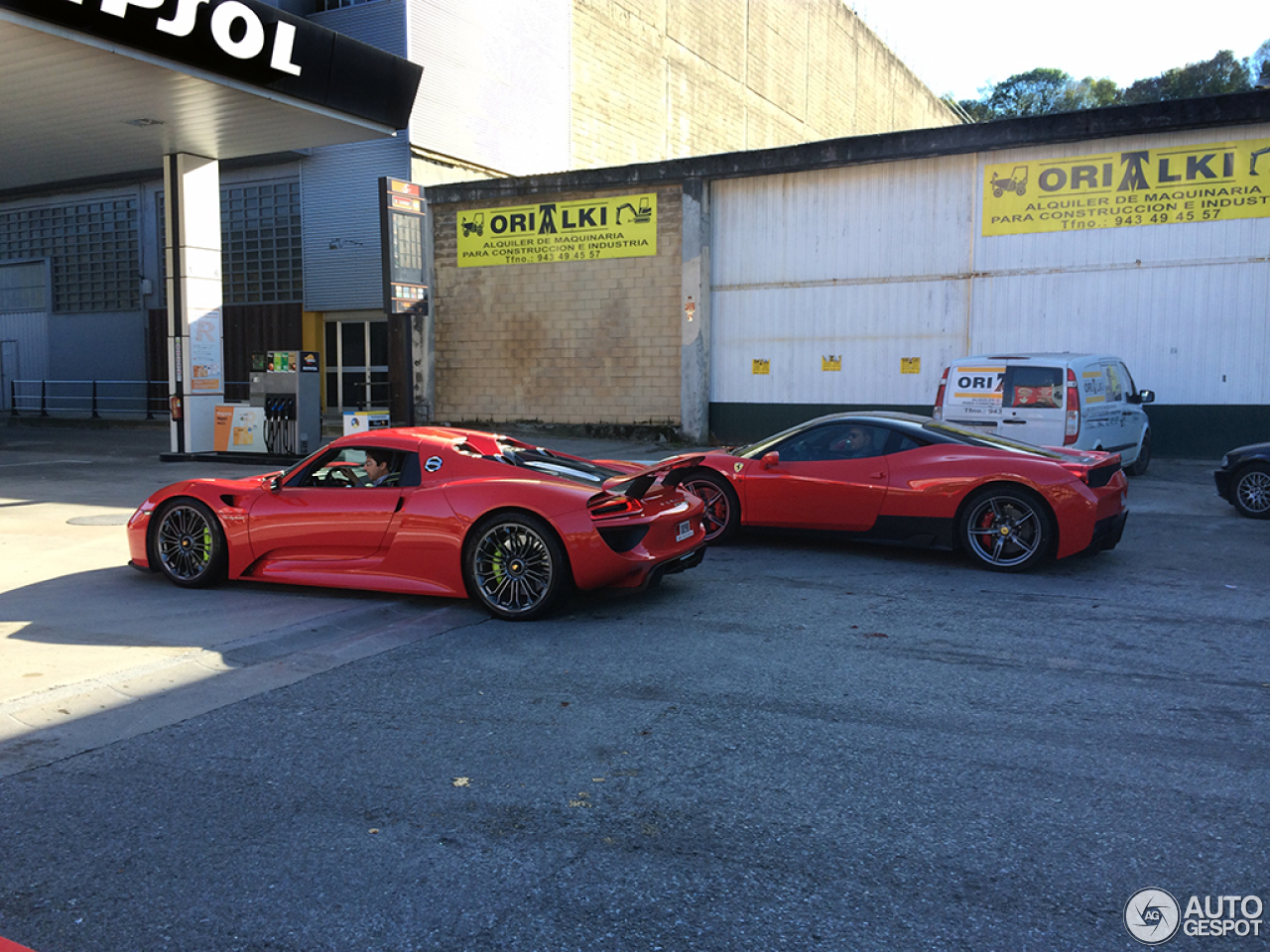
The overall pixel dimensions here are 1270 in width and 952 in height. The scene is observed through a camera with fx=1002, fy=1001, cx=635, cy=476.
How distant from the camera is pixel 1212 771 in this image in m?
3.98

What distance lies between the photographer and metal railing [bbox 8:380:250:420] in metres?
27.3

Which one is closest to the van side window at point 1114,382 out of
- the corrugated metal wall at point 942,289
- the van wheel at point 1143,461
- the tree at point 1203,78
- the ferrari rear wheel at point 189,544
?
the van wheel at point 1143,461

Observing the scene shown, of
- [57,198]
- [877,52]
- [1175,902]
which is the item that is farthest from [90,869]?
[877,52]

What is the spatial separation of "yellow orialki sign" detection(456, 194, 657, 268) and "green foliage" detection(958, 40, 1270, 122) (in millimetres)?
44988

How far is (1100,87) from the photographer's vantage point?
233ft

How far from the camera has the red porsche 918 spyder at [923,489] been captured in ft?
25.9

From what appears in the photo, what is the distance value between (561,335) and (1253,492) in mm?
13515

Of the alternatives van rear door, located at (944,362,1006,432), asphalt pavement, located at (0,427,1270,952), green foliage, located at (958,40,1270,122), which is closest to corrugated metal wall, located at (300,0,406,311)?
van rear door, located at (944,362,1006,432)

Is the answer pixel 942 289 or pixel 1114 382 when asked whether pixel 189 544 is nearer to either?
pixel 1114 382

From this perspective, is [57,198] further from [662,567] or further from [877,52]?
[877,52]

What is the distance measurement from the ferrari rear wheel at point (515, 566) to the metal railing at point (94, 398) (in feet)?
70.8

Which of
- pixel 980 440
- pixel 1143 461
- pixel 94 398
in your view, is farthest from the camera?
pixel 94 398

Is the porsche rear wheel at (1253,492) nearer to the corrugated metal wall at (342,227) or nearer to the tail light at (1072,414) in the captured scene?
the tail light at (1072,414)

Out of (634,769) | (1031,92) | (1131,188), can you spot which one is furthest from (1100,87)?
(634,769)
